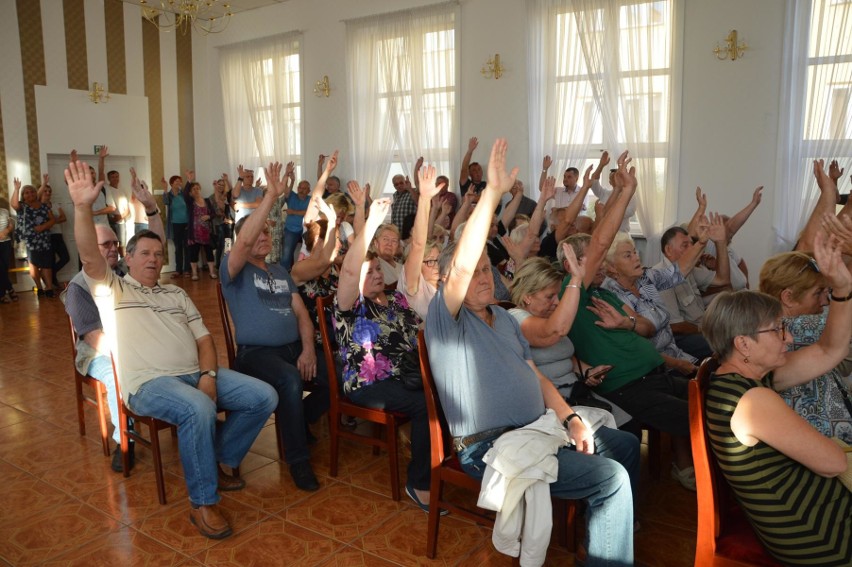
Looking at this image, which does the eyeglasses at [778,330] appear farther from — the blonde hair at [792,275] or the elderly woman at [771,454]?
the blonde hair at [792,275]

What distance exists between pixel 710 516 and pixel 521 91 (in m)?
7.47

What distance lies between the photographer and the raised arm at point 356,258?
283cm

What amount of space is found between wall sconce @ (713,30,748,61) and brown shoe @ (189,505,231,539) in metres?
6.93

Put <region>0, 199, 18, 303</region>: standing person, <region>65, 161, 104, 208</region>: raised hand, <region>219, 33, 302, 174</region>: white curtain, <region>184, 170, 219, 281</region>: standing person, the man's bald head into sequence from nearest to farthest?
<region>65, 161, 104, 208</region>: raised hand, the man's bald head, <region>0, 199, 18, 303</region>: standing person, <region>184, 170, 219, 281</region>: standing person, <region>219, 33, 302, 174</region>: white curtain

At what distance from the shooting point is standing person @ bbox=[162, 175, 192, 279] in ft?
35.2

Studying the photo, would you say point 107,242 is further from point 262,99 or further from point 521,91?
point 262,99

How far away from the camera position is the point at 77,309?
3.06 m

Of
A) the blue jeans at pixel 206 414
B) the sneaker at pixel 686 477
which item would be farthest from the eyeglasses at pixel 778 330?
the blue jeans at pixel 206 414

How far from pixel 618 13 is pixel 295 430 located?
21.9ft

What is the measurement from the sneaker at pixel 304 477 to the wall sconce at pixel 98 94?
9.31m

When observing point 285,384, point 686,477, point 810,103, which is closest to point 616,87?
point 810,103

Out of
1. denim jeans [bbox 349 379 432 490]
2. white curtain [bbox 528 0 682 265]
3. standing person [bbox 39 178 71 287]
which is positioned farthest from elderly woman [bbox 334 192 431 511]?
standing person [bbox 39 178 71 287]

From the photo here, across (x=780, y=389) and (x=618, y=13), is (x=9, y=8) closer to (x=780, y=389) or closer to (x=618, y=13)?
(x=618, y=13)

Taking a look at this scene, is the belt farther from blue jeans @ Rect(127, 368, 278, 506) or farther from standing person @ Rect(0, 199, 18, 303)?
standing person @ Rect(0, 199, 18, 303)
